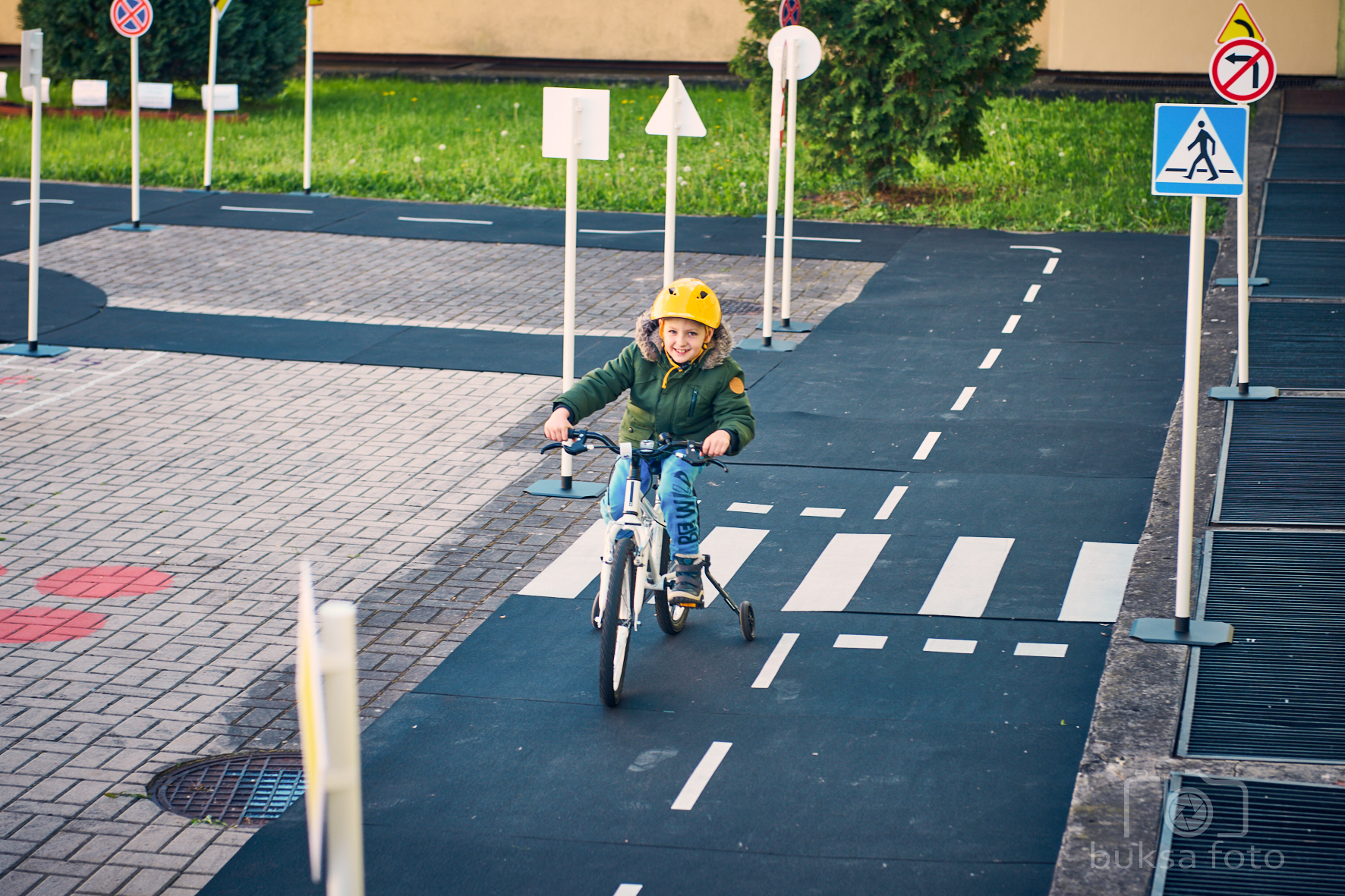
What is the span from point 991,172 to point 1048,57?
14.1m

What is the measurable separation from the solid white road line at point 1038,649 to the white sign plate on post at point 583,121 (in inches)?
169

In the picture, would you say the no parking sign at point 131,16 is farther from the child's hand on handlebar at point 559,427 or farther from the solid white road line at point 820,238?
the child's hand on handlebar at point 559,427

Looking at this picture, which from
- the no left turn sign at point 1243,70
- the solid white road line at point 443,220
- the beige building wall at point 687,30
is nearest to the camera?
the no left turn sign at point 1243,70

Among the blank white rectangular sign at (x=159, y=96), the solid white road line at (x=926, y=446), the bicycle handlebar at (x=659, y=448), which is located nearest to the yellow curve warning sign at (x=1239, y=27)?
the solid white road line at (x=926, y=446)

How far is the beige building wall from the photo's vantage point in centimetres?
3306

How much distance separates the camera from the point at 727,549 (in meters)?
9.10

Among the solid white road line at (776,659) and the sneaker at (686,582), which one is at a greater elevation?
the sneaker at (686,582)

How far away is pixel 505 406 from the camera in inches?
481

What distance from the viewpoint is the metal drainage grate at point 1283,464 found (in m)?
9.34

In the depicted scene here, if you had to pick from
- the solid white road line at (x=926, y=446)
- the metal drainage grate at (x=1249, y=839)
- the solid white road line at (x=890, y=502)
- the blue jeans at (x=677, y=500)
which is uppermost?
the blue jeans at (x=677, y=500)

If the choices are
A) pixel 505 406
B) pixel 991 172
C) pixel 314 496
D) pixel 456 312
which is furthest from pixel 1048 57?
pixel 314 496

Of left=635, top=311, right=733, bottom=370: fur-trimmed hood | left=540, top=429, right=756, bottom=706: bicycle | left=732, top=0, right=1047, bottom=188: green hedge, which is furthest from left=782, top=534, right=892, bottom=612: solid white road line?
left=732, top=0, right=1047, bottom=188: green hedge

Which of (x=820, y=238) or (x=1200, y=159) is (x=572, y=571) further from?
(x=820, y=238)

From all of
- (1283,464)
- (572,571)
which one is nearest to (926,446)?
(1283,464)
